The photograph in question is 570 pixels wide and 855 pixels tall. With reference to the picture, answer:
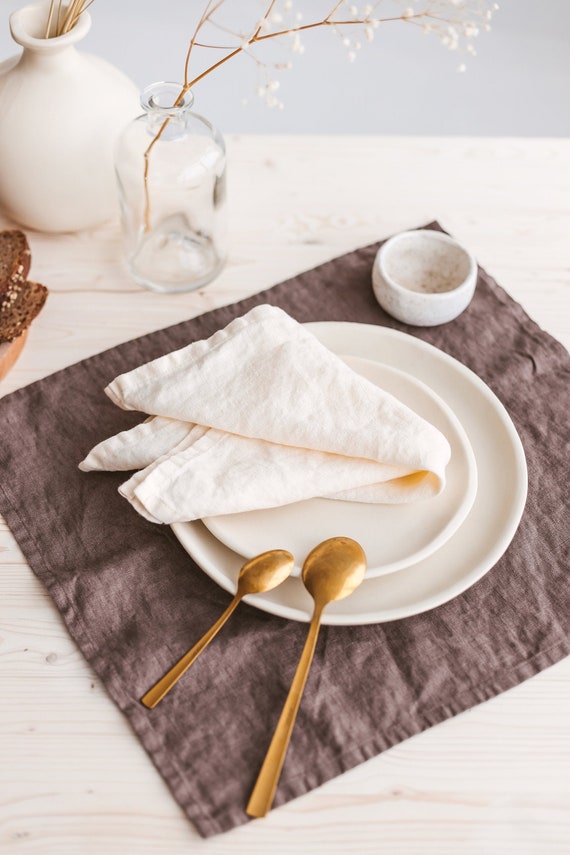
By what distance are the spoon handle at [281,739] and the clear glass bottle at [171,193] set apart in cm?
50

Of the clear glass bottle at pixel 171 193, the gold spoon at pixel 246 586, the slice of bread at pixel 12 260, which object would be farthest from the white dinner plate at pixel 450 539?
the slice of bread at pixel 12 260

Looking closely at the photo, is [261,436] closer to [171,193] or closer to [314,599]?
[314,599]

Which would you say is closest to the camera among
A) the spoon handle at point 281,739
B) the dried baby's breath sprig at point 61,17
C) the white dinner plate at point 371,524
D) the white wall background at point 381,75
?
the spoon handle at point 281,739

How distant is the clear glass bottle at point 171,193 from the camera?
101 centimetres

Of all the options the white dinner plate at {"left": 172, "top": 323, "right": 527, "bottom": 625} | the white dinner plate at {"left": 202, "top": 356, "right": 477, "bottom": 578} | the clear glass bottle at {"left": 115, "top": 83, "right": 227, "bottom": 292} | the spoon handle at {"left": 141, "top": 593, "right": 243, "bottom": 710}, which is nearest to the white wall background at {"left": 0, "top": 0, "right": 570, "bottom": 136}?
the clear glass bottle at {"left": 115, "top": 83, "right": 227, "bottom": 292}

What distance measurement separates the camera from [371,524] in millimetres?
816

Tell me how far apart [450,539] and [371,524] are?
0.24 ft

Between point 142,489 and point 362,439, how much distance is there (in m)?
0.20

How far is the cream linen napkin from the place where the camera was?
0.79 m

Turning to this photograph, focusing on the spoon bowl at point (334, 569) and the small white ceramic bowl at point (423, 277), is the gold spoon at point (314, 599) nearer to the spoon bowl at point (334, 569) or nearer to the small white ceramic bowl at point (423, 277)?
the spoon bowl at point (334, 569)

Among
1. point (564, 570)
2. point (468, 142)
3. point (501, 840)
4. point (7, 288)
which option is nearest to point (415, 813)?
point (501, 840)

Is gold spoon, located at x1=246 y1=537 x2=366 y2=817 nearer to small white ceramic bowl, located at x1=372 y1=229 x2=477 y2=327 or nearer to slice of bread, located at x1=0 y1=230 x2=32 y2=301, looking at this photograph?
small white ceramic bowl, located at x1=372 y1=229 x2=477 y2=327

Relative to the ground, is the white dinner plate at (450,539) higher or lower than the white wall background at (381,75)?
higher

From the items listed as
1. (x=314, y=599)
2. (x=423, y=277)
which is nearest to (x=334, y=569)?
(x=314, y=599)
